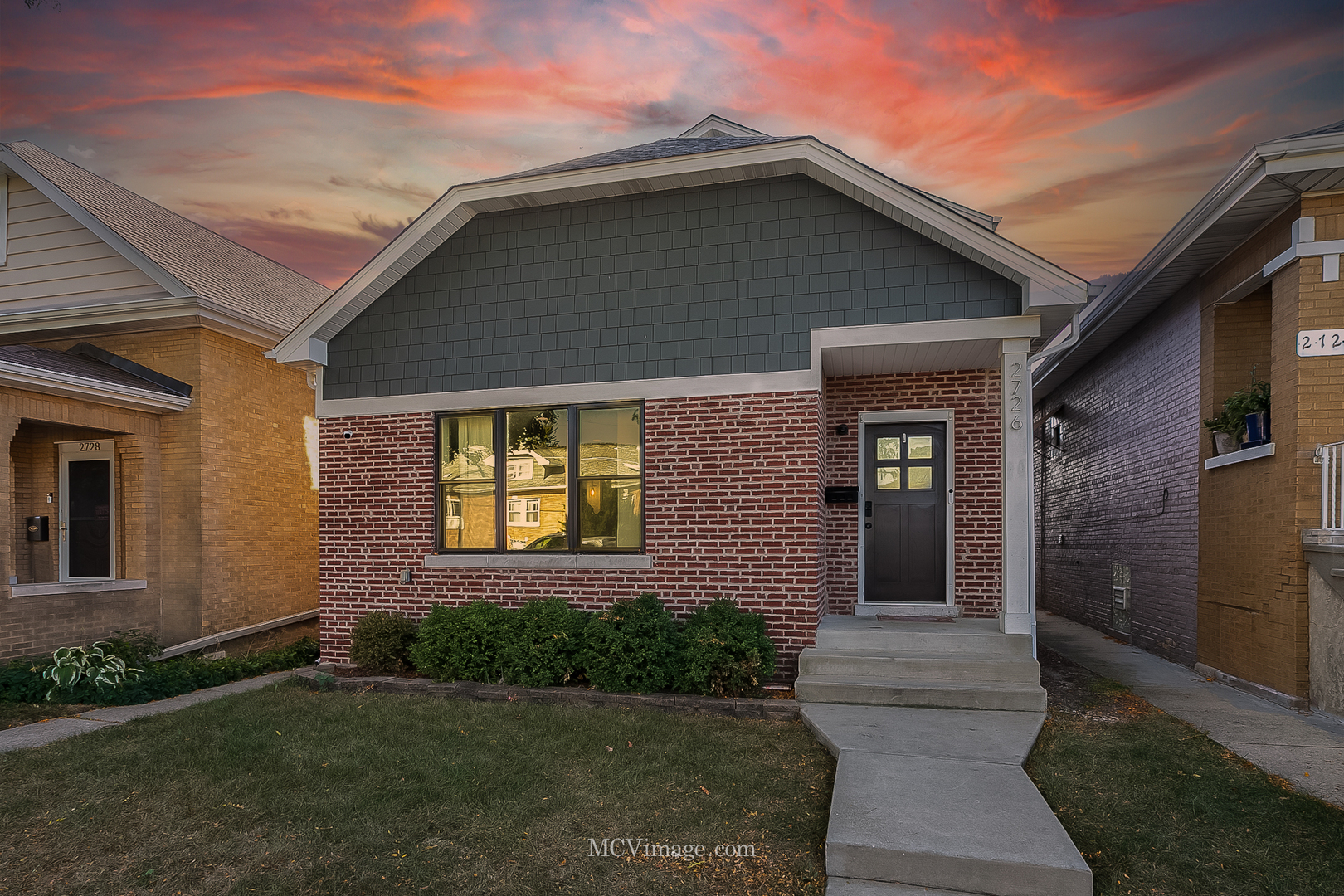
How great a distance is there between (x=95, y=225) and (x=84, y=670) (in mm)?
6023

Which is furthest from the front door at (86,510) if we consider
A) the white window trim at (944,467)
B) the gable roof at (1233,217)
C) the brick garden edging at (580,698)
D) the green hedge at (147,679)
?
the gable roof at (1233,217)

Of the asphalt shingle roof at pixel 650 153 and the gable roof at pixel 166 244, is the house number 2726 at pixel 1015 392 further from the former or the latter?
the gable roof at pixel 166 244

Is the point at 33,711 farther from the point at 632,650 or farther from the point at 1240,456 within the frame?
the point at 1240,456

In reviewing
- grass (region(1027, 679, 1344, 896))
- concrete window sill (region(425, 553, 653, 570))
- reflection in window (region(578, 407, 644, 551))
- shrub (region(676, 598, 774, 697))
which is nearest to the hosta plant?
concrete window sill (region(425, 553, 653, 570))

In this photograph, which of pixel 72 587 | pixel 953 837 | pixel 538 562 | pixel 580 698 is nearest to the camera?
pixel 953 837

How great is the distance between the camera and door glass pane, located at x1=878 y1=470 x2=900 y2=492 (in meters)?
8.16

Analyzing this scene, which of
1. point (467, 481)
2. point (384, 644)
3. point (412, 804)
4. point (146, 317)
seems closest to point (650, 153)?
point (467, 481)

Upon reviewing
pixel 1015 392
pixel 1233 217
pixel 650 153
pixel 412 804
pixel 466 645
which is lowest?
pixel 412 804

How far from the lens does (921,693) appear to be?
19.7 ft

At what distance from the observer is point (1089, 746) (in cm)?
517

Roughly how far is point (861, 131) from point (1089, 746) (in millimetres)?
13692

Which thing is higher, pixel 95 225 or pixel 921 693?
pixel 95 225

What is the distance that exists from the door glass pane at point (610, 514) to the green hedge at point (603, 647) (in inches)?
28.2

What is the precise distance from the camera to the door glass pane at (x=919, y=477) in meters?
8.07
